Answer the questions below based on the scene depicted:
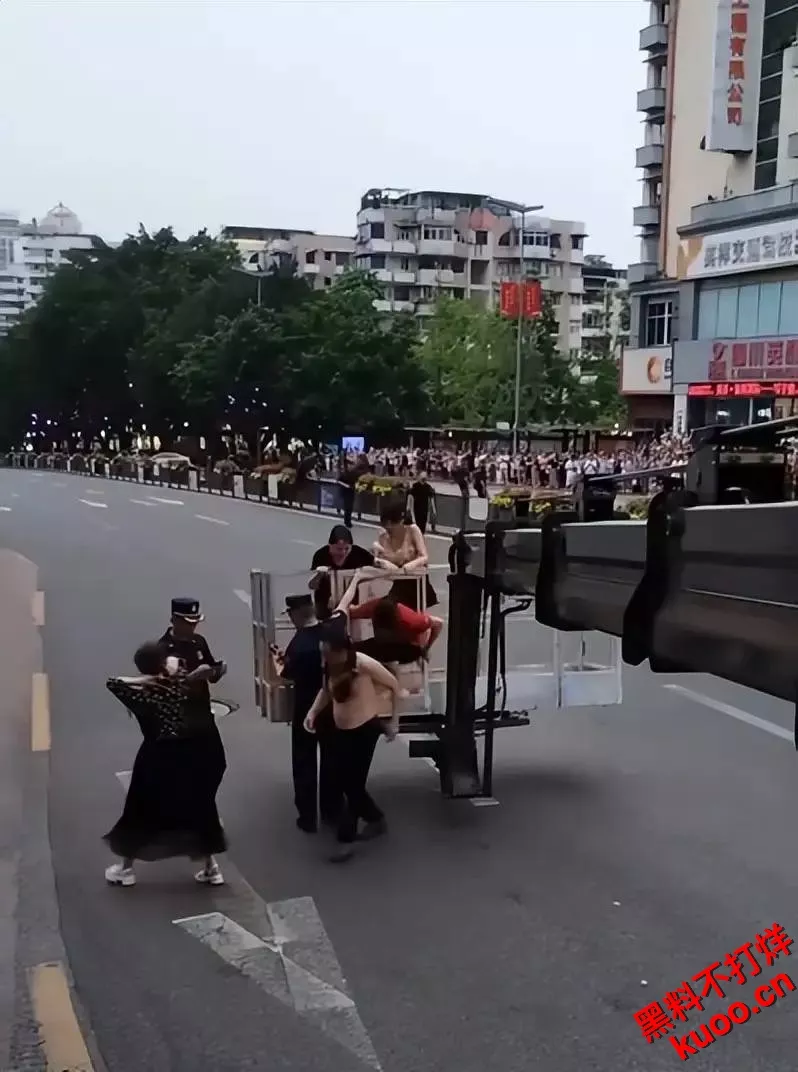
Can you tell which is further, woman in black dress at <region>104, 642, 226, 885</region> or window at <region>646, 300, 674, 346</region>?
window at <region>646, 300, 674, 346</region>

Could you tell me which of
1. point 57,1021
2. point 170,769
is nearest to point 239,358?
point 170,769

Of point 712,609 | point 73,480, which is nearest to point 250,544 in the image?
point 712,609

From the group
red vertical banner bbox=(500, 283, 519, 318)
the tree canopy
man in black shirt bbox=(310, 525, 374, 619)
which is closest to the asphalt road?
man in black shirt bbox=(310, 525, 374, 619)

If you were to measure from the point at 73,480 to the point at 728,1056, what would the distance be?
5913 cm

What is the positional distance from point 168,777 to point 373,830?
59.2 inches

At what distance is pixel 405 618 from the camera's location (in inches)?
286

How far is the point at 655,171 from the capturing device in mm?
65625

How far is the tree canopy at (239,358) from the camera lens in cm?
5500

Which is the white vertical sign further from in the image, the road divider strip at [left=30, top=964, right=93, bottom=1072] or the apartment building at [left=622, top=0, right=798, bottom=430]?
the road divider strip at [left=30, top=964, right=93, bottom=1072]

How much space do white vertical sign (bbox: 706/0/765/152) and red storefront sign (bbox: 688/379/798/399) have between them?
1114cm

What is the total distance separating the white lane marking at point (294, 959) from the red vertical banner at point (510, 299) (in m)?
43.3

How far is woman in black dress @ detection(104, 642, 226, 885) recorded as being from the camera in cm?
633

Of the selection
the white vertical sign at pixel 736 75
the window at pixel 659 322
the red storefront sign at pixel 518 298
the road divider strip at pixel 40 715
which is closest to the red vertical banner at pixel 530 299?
the red storefront sign at pixel 518 298

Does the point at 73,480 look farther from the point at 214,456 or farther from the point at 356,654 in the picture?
the point at 356,654
